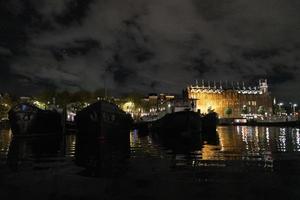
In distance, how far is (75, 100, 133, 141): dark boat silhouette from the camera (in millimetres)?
36531

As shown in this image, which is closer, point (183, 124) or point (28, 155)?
point (28, 155)

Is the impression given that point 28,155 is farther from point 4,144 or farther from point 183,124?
point 183,124

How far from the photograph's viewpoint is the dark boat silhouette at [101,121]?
120 feet

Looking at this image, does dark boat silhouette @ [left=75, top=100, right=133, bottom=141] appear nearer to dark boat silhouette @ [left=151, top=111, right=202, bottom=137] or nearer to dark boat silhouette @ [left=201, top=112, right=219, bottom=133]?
dark boat silhouette @ [left=151, top=111, right=202, bottom=137]

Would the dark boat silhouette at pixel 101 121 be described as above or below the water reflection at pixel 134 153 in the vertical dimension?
above

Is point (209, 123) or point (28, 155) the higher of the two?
point (209, 123)

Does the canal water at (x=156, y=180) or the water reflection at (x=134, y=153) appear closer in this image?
the canal water at (x=156, y=180)

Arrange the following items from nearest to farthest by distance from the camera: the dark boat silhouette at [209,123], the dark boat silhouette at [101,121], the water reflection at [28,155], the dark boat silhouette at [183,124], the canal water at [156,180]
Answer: the canal water at [156,180]
the water reflection at [28,155]
the dark boat silhouette at [101,121]
the dark boat silhouette at [183,124]
the dark boat silhouette at [209,123]

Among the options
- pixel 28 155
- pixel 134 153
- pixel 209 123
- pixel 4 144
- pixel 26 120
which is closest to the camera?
pixel 28 155

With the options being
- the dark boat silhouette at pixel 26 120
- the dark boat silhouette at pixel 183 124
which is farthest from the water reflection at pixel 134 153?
the dark boat silhouette at pixel 183 124

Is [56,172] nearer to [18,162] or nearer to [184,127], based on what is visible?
[18,162]

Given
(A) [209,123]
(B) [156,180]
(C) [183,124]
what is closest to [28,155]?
(B) [156,180]

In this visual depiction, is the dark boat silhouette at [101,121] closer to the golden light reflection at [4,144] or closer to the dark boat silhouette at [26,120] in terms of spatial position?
the golden light reflection at [4,144]

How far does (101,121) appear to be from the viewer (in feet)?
119
